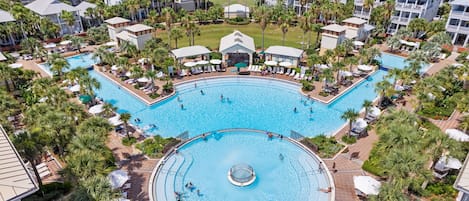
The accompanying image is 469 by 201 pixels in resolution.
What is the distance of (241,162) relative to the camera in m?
29.3

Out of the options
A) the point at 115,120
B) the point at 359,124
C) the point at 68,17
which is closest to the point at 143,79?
the point at 115,120

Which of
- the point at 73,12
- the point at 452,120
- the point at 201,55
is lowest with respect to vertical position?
the point at 452,120

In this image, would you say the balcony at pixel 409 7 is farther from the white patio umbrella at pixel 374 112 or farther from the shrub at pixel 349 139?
the shrub at pixel 349 139

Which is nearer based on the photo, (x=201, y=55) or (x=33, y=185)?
(x=33, y=185)

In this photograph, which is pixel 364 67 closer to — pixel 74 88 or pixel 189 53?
pixel 189 53

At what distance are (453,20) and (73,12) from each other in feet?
270

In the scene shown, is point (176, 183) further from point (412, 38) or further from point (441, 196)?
point (412, 38)

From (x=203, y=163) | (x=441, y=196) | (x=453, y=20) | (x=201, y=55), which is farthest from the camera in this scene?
(x=453, y=20)

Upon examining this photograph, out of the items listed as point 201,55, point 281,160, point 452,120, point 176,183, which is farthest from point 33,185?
point 452,120

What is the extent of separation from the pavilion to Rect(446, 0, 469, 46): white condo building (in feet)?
138

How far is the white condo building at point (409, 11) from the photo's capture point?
6469 centimetres

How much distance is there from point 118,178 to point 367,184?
20.0 m

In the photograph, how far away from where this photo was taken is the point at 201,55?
50.7m

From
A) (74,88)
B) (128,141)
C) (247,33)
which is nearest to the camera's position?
(128,141)
